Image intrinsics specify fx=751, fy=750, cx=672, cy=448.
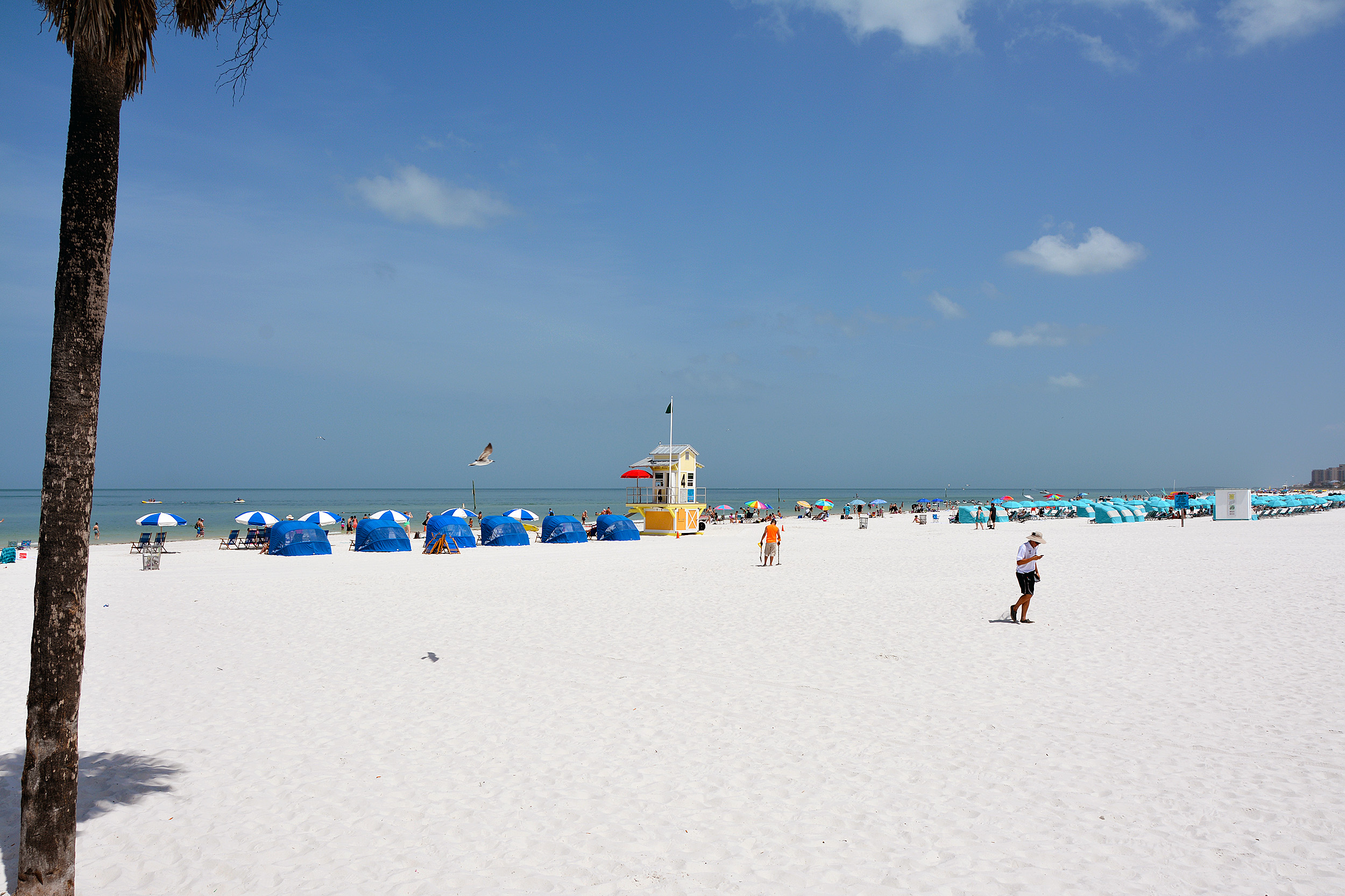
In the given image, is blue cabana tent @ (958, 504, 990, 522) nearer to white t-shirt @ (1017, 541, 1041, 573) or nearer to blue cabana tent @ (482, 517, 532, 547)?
blue cabana tent @ (482, 517, 532, 547)

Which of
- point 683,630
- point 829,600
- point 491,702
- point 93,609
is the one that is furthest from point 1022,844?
point 93,609

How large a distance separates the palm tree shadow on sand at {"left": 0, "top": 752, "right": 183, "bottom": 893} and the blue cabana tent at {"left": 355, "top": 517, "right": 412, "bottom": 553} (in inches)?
866

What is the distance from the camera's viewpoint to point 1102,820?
16.6 ft

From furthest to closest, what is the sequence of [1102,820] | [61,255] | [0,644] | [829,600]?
1. [829,600]
2. [0,644]
3. [1102,820]
4. [61,255]

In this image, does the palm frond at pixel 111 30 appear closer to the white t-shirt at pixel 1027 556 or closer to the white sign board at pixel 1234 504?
the white t-shirt at pixel 1027 556

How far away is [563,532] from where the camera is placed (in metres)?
32.2

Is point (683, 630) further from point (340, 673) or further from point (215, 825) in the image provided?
point (215, 825)

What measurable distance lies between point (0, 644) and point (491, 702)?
8135mm

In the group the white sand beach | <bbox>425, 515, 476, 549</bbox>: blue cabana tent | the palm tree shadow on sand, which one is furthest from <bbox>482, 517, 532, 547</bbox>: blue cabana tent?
the palm tree shadow on sand

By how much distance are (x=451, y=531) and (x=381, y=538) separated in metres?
2.56

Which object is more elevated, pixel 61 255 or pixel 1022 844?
pixel 61 255

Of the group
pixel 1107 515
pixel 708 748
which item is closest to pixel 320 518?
pixel 708 748

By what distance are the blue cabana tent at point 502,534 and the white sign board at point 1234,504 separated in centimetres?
4252

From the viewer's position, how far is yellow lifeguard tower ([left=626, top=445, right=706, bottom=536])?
3784cm
